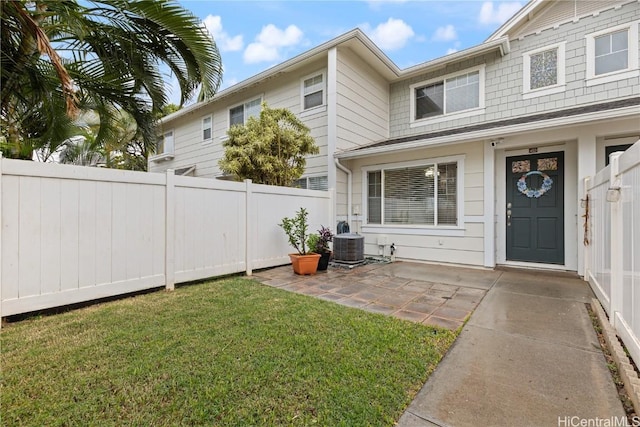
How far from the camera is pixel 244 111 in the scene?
9344mm

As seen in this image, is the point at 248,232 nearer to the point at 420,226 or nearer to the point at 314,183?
the point at 314,183

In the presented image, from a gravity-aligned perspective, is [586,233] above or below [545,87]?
below

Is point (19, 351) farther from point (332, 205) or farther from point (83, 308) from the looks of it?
point (332, 205)

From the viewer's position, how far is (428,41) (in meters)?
8.41

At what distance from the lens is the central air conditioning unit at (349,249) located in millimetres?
5891

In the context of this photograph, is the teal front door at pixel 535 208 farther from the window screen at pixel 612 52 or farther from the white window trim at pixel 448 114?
the window screen at pixel 612 52

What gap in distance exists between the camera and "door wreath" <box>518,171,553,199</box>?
533cm

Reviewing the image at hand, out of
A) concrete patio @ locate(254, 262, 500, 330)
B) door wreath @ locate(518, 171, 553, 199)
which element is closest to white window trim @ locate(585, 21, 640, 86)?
door wreath @ locate(518, 171, 553, 199)

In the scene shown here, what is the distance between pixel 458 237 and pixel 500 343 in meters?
3.70

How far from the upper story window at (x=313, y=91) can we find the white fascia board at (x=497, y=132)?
5.85 ft

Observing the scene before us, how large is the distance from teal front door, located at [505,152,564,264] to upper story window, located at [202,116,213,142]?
31.1ft

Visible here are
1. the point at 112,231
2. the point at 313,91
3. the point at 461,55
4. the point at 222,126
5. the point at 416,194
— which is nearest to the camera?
the point at 112,231

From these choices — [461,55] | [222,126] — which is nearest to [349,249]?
[461,55]

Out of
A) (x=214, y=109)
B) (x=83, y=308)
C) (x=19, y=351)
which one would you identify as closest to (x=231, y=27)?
(x=214, y=109)
